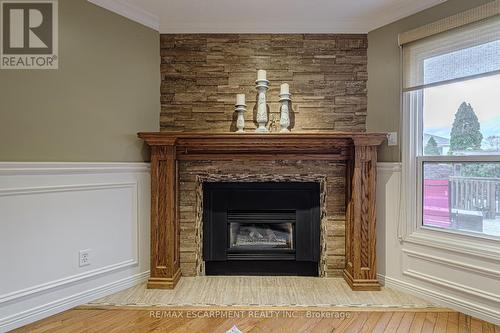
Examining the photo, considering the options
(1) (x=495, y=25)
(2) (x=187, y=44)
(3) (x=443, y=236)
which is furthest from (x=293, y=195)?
(1) (x=495, y=25)

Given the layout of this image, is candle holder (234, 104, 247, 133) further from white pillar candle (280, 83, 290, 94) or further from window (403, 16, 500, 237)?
window (403, 16, 500, 237)

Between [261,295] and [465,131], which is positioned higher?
[465,131]

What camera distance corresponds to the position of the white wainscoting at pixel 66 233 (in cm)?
187

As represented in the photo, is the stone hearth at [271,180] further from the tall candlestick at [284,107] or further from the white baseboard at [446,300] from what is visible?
the white baseboard at [446,300]

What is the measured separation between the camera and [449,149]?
2.23 meters

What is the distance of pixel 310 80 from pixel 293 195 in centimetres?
108

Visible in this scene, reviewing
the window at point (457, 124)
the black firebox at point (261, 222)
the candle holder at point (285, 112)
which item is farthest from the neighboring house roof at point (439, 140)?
the candle holder at point (285, 112)

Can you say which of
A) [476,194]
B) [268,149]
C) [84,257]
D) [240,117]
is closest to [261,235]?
[268,149]

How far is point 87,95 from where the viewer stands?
2215 millimetres

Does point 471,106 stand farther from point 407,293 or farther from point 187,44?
point 187,44

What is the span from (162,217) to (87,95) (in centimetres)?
112

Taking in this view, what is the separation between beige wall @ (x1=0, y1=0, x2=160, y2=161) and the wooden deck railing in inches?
99.8

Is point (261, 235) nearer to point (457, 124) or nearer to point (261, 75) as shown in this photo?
point (261, 75)

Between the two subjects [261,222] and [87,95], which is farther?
[261,222]
